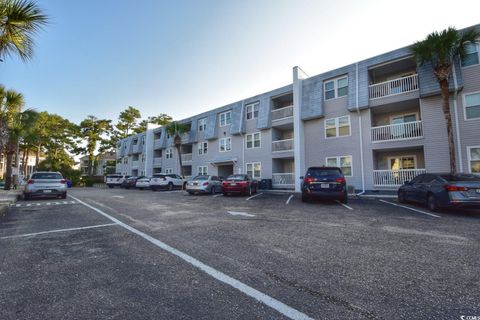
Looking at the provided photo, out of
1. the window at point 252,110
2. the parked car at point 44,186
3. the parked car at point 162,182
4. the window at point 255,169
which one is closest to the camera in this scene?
the parked car at point 44,186

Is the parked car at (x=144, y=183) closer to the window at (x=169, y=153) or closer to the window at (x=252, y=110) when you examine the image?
the window at (x=169, y=153)

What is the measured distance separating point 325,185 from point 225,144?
51.5 ft

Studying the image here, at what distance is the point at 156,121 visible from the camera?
47.4m

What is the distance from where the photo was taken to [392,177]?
48.2 ft

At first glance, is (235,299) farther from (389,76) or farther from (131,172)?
(131,172)

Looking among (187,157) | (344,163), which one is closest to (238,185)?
(344,163)

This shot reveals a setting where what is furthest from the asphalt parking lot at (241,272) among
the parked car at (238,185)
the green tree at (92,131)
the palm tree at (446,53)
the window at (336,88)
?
the green tree at (92,131)

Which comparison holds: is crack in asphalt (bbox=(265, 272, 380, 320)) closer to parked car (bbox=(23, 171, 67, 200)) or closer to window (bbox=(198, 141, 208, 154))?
parked car (bbox=(23, 171, 67, 200))

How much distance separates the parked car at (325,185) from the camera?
1054 cm

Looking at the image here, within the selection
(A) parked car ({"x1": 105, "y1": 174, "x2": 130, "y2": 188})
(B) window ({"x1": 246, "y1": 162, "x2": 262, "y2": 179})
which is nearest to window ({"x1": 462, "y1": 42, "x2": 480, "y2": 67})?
(B) window ({"x1": 246, "y1": 162, "x2": 262, "y2": 179})

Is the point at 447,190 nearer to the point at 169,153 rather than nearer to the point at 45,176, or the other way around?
the point at 45,176

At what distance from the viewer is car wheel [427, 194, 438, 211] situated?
848 centimetres

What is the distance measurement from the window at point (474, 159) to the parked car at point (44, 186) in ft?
75.9

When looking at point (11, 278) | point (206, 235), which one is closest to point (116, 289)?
point (11, 278)
